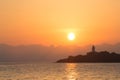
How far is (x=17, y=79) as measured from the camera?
67.3 metres

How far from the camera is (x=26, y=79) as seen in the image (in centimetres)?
Answer: 6669

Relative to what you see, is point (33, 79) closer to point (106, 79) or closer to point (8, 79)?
point (8, 79)

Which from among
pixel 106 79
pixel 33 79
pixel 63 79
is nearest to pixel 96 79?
pixel 106 79

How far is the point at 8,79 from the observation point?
67125 mm

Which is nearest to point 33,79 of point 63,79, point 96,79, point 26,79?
point 26,79

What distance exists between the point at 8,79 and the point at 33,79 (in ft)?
14.3

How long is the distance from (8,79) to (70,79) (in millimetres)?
10877

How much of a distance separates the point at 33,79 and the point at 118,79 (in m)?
14.7

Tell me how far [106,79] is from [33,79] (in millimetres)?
12653

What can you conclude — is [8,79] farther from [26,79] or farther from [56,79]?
[56,79]

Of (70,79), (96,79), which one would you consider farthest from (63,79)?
(96,79)

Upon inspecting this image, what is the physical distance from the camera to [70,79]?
68188mm

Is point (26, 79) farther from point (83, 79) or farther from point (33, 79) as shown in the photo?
point (83, 79)

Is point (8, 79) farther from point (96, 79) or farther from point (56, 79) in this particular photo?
point (96, 79)
